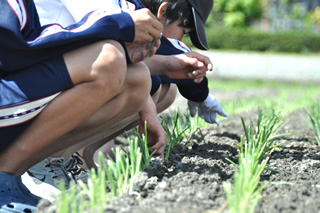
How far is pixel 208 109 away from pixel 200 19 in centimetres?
53

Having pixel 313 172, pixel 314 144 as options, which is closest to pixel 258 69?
pixel 314 144

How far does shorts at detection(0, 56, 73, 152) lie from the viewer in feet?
5.21

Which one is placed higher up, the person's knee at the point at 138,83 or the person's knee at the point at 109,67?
the person's knee at the point at 109,67

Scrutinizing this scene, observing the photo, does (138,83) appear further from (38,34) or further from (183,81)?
(183,81)

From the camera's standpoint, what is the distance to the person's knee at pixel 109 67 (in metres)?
1.63

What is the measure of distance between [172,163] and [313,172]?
0.57 meters

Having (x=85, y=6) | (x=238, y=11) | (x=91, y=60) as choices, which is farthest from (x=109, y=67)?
(x=238, y=11)

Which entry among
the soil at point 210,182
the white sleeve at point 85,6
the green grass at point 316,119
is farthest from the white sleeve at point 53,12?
the green grass at point 316,119

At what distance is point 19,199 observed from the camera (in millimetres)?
1607

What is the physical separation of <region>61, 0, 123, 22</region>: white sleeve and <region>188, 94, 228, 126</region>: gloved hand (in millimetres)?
1015

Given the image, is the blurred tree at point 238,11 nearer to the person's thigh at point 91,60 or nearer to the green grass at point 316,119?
the green grass at point 316,119

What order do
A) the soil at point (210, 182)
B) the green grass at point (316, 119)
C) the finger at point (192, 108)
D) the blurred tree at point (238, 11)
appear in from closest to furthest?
the soil at point (210, 182)
the green grass at point (316, 119)
the finger at point (192, 108)
the blurred tree at point (238, 11)

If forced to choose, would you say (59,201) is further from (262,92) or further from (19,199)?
(262,92)

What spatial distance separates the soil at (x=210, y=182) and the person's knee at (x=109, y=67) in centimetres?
34
